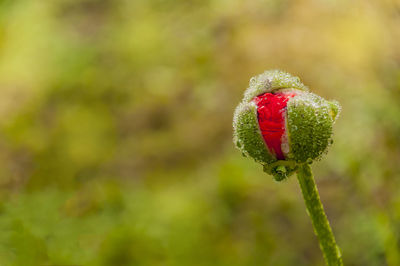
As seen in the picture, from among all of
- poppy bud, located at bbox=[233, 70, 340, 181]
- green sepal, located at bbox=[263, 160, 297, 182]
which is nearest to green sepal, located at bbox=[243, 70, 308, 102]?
poppy bud, located at bbox=[233, 70, 340, 181]

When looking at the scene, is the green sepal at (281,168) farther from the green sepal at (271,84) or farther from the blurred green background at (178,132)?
the blurred green background at (178,132)

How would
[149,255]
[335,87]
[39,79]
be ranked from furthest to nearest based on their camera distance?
[39,79] < [335,87] < [149,255]

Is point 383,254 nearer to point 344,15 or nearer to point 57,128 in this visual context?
point 344,15

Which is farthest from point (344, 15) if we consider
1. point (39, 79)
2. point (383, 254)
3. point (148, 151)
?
point (39, 79)

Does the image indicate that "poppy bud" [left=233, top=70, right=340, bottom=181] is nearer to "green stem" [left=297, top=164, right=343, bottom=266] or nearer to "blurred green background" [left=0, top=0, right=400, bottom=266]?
"green stem" [left=297, top=164, right=343, bottom=266]

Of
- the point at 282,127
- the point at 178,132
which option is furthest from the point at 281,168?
the point at 178,132

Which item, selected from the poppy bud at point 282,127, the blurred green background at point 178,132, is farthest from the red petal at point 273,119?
the blurred green background at point 178,132

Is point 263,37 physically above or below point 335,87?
above
